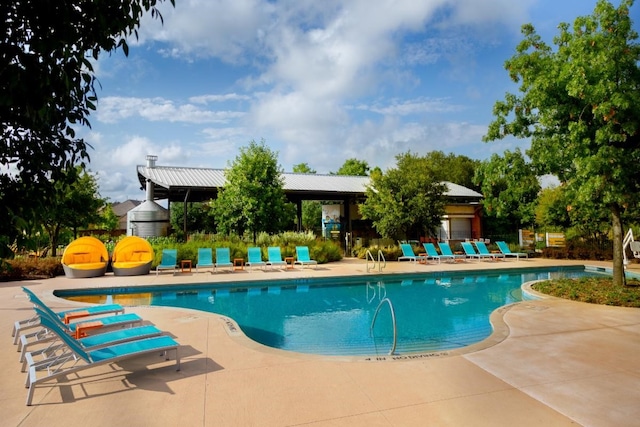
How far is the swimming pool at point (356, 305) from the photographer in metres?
6.57

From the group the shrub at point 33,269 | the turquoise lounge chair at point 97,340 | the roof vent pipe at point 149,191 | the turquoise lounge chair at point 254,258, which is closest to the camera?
the turquoise lounge chair at point 97,340

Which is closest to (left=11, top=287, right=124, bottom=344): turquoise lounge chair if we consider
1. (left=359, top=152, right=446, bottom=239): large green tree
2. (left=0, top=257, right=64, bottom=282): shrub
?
(left=0, top=257, right=64, bottom=282): shrub

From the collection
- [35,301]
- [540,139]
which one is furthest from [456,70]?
[35,301]

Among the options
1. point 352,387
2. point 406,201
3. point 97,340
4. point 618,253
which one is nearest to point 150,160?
point 406,201

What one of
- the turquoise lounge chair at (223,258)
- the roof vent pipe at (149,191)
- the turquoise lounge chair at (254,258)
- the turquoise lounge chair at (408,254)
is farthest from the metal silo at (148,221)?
the turquoise lounge chair at (408,254)

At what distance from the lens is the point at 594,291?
8.74 meters

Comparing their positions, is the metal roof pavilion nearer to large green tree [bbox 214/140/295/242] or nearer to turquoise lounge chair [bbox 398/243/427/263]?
large green tree [bbox 214/140/295/242]

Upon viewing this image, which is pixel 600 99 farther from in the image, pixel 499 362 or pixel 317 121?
pixel 317 121

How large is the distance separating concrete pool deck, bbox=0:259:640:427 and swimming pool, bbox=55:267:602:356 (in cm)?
116

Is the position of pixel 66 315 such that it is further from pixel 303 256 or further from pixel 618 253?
pixel 618 253

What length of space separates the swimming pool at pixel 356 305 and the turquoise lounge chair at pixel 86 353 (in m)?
2.39

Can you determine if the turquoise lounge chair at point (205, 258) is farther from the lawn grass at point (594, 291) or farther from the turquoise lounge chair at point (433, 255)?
the lawn grass at point (594, 291)

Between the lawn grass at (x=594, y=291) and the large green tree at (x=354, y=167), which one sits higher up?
the large green tree at (x=354, y=167)

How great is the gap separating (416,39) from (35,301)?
13.4m
